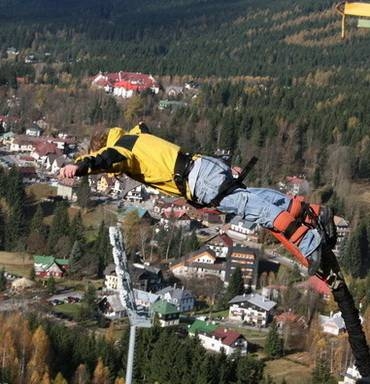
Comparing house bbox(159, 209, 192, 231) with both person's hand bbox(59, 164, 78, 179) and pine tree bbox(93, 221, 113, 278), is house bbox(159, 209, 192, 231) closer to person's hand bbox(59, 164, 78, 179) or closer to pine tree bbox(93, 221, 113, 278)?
pine tree bbox(93, 221, 113, 278)

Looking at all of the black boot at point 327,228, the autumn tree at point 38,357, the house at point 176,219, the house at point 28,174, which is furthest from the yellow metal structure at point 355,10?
the house at point 28,174

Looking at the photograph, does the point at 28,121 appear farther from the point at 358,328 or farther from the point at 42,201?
the point at 358,328

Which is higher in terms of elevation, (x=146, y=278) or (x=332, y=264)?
(x=332, y=264)

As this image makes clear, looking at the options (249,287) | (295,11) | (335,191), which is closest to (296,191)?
(335,191)

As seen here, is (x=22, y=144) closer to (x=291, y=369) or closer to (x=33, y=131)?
(x=33, y=131)

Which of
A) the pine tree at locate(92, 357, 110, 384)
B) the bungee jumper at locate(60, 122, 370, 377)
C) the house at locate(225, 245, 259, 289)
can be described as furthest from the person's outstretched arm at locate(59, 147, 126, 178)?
the house at locate(225, 245, 259, 289)
